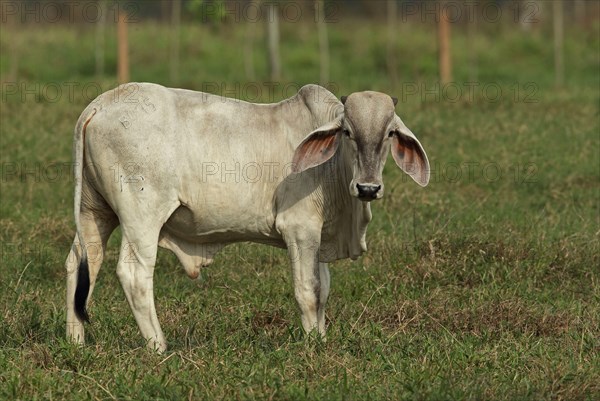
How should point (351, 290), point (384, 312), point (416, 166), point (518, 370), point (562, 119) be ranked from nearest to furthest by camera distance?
1. point (518, 370)
2. point (416, 166)
3. point (384, 312)
4. point (351, 290)
5. point (562, 119)

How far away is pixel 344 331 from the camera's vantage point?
17.8 ft

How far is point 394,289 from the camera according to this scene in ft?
21.1

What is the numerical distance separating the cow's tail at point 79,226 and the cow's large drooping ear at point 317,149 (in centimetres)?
99

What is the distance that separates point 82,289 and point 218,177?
32.3 inches

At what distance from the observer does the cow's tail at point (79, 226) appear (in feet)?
17.4

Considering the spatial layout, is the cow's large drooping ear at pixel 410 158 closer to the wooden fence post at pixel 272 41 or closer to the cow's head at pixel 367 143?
the cow's head at pixel 367 143

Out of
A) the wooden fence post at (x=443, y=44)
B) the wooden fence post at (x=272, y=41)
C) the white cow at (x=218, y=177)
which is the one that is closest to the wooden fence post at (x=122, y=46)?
the wooden fence post at (x=272, y=41)

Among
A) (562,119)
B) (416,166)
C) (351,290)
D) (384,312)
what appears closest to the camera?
(416,166)

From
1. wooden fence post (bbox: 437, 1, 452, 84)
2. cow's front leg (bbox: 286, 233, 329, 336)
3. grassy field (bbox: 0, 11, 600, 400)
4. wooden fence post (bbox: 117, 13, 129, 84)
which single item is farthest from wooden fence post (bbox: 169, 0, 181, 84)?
cow's front leg (bbox: 286, 233, 329, 336)

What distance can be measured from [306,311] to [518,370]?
3.55 feet

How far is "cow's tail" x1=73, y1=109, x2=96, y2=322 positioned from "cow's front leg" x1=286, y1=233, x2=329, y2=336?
961 millimetres

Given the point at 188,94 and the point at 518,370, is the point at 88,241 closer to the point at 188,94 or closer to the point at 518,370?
the point at 188,94

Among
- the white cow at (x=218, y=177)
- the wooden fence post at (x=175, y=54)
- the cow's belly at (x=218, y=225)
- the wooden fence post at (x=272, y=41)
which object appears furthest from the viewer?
the wooden fence post at (x=175, y=54)

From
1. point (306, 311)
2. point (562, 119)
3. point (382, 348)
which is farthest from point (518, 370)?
point (562, 119)
